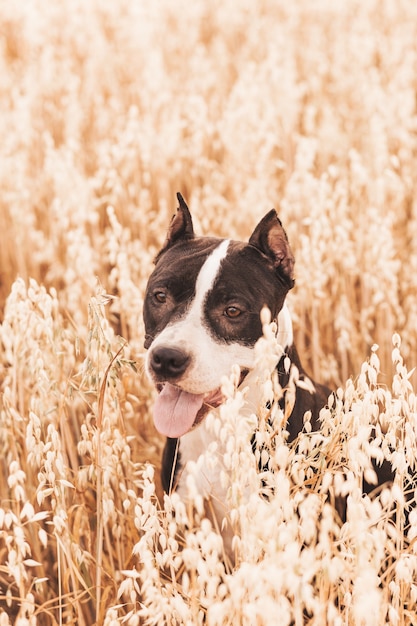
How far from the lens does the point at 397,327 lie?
12.0 ft

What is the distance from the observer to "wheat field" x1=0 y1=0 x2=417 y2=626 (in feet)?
5.39

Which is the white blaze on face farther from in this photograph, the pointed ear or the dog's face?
the pointed ear

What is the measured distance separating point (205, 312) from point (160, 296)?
0.20 m

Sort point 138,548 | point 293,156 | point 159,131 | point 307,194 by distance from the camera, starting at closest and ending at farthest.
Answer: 1. point 138,548
2. point 307,194
3. point 293,156
4. point 159,131

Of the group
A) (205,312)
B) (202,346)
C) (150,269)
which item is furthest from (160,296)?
(150,269)

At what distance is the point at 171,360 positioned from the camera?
7.33 ft

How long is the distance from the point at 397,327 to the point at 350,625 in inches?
82.9

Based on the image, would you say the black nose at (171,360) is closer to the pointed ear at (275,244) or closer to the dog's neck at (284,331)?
the dog's neck at (284,331)

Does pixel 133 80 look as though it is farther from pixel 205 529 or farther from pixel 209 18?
pixel 205 529

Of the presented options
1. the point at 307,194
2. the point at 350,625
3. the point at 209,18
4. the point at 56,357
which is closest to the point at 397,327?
the point at 307,194

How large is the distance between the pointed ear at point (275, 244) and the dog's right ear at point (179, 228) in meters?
0.28

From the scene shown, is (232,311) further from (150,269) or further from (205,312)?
(150,269)

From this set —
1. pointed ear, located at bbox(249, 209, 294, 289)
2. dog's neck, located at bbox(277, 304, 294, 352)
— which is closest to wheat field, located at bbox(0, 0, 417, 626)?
dog's neck, located at bbox(277, 304, 294, 352)

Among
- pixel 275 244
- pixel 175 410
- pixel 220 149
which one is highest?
pixel 220 149
